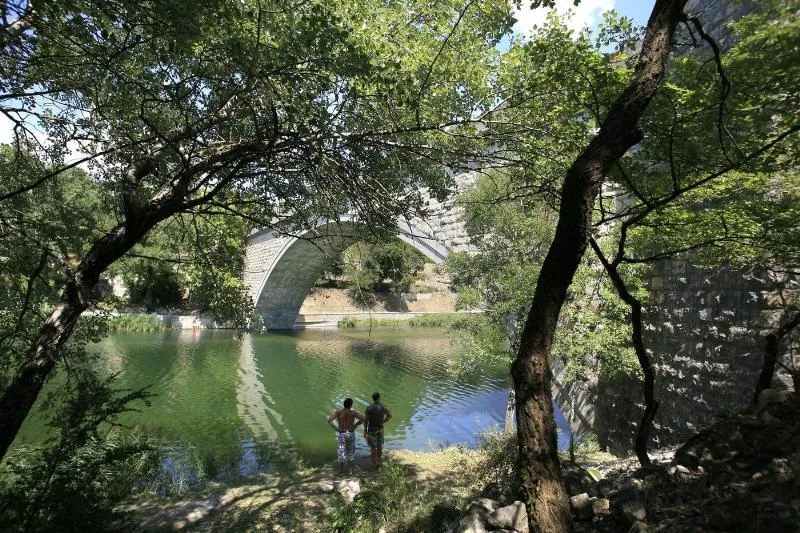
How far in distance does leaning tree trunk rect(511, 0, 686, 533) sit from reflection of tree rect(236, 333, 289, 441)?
8082 mm

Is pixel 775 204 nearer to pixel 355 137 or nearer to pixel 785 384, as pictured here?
pixel 785 384

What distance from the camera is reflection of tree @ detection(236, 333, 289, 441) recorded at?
32.3 ft

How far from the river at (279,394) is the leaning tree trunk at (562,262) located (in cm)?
369

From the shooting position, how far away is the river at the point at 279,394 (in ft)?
29.1

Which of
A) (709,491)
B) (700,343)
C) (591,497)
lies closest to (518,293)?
(700,343)

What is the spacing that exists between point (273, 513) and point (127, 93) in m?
3.86

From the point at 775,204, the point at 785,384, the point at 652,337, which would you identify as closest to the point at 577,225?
the point at 775,204

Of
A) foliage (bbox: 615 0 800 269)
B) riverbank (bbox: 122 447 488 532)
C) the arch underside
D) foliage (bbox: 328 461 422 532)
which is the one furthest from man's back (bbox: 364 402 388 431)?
the arch underside

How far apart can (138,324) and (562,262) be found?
82.1 feet

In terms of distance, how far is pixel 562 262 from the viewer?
7.39 ft

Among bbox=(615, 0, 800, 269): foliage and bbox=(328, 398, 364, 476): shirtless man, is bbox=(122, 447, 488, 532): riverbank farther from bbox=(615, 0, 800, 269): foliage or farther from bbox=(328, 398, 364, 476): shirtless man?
bbox=(615, 0, 800, 269): foliage

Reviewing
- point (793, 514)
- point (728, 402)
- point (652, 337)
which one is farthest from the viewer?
point (652, 337)

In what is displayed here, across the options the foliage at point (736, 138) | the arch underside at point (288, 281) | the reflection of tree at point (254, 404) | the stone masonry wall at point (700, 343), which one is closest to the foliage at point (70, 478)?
the foliage at point (736, 138)

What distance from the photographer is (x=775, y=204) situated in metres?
3.65
